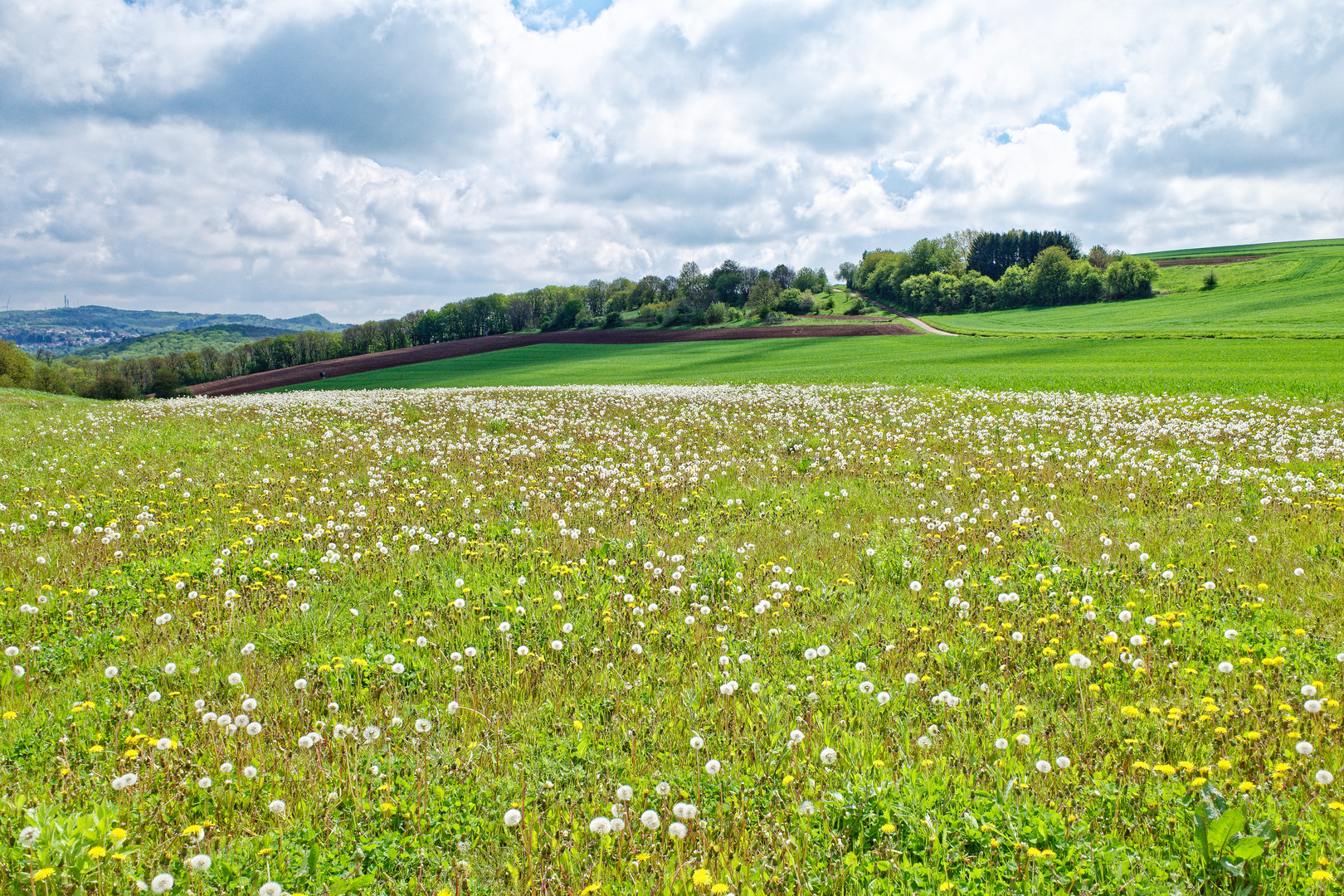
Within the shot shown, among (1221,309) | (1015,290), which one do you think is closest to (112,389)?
(1221,309)

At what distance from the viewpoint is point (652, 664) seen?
15.8 ft

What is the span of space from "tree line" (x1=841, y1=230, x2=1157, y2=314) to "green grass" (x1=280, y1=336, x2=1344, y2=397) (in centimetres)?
5851

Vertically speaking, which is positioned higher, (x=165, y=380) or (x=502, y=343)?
(x=502, y=343)

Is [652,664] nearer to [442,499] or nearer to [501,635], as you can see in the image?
[501,635]

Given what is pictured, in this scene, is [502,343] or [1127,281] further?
[1127,281]

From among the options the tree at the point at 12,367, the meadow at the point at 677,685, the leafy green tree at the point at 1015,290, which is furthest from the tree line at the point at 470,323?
the meadow at the point at 677,685

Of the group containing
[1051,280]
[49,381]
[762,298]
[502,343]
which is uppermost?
[762,298]

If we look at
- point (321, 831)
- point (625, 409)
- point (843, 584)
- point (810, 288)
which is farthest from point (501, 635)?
point (810, 288)

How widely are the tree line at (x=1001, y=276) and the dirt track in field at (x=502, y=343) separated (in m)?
46.8

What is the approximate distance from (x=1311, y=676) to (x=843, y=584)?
10.8 ft

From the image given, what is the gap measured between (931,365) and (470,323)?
390 ft

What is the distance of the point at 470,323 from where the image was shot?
140750 mm

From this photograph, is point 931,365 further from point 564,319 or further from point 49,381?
point 49,381

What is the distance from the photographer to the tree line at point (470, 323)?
103m
